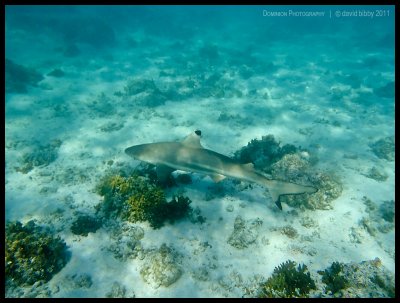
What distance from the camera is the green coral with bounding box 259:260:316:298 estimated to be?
6.29 metres

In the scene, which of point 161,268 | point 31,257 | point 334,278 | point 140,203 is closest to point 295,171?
point 334,278

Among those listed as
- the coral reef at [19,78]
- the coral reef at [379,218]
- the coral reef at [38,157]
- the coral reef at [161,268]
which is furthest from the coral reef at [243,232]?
the coral reef at [19,78]

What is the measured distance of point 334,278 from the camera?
21.1 feet

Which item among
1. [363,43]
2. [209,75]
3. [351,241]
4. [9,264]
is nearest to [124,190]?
[9,264]

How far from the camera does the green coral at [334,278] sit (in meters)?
6.27

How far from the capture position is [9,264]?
21.5 feet

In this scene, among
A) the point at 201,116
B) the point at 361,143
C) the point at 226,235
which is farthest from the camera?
the point at 201,116

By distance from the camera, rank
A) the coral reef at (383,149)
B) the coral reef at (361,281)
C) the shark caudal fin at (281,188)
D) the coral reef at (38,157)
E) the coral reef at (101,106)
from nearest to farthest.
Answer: the coral reef at (361,281)
the shark caudal fin at (281,188)
the coral reef at (38,157)
the coral reef at (383,149)
the coral reef at (101,106)

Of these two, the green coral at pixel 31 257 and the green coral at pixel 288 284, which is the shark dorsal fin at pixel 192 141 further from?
the green coral at pixel 31 257

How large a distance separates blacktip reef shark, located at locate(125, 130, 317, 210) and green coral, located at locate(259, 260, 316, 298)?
166 cm

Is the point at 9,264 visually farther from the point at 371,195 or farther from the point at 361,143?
the point at 361,143

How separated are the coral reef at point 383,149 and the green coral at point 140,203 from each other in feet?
32.9

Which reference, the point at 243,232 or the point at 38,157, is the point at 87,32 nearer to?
the point at 38,157

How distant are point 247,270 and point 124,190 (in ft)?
14.5
